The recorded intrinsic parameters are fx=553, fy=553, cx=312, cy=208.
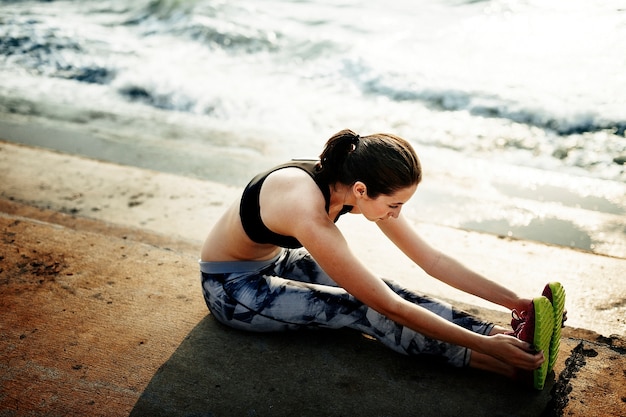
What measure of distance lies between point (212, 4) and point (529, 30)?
6036 mm

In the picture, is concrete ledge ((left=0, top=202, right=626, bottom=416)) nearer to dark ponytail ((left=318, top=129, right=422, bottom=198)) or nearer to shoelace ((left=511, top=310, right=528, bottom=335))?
shoelace ((left=511, top=310, right=528, bottom=335))

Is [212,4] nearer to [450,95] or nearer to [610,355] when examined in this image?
[450,95]

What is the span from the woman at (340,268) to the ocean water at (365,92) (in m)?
1.60

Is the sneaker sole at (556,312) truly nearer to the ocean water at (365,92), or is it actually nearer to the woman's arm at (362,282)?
the woman's arm at (362,282)

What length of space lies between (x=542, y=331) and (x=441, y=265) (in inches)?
21.3

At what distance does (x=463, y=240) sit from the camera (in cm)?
339

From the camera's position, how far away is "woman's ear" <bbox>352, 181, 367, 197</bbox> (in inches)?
79.4

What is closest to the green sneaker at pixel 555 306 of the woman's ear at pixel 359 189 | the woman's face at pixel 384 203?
the woman's face at pixel 384 203

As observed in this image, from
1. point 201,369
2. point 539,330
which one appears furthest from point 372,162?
point 201,369

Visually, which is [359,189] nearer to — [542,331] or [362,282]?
[362,282]

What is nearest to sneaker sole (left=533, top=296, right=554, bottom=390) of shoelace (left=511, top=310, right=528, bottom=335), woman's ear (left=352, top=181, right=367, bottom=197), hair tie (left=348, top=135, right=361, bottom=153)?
shoelace (left=511, top=310, right=528, bottom=335)

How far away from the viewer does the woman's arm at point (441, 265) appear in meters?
2.34

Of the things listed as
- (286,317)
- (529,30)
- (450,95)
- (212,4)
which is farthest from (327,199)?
(212,4)

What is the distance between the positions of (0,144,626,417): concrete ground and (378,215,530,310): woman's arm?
345 millimetres
